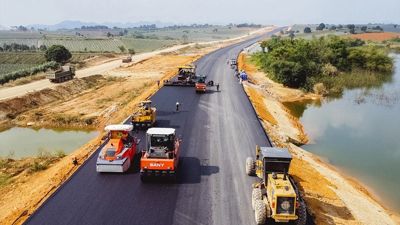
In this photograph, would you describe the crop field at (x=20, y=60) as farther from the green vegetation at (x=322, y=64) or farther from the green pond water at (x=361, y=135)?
the green pond water at (x=361, y=135)

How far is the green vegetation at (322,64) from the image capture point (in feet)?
147

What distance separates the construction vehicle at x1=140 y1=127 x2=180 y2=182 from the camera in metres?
14.0

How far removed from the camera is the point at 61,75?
42.7m

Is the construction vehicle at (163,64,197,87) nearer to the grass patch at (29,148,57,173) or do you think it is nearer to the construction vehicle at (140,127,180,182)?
the grass patch at (29,148,57,173)

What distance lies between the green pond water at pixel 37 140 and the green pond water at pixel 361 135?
1946cm

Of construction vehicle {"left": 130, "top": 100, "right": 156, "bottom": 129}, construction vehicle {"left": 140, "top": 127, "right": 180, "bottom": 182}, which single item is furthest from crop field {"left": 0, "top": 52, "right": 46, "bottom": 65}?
construction vehicle {"left": 140, "top": 127, "right": 180, "bottom": 182}

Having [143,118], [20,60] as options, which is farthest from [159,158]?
[20,60]

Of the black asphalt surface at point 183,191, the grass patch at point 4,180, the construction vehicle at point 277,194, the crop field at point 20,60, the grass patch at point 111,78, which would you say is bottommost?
the grass patch at point 4,180

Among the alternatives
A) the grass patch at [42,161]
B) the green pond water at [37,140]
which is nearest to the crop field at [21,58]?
the green pond water at [37,140]

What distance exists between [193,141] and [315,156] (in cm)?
1039

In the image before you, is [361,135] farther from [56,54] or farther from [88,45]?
[88,45]

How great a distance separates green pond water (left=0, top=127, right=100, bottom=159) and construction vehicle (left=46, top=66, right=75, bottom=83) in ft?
49.8

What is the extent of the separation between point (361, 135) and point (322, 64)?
2973 centimetres

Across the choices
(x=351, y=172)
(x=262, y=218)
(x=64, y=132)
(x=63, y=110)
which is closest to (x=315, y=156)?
(x=351, y=172)
